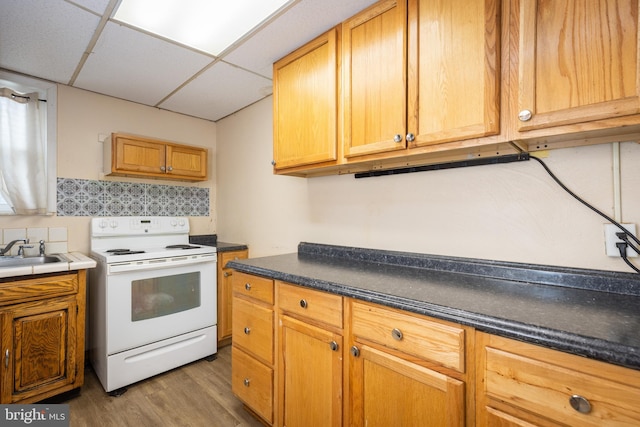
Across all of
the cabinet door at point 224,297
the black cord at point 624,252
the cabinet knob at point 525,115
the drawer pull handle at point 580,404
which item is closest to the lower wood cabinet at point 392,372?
the drawer pull handle at point 580,404

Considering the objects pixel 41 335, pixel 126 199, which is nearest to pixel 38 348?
pixel 41 335

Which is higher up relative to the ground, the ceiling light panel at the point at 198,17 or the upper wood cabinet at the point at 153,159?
the ceiling light panel at the point at 198,17

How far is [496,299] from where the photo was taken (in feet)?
3.39

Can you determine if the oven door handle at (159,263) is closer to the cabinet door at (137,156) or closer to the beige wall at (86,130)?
the beige wall at (86,130)

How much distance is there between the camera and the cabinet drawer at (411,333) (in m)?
0.93

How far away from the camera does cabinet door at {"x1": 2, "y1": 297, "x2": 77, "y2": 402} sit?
5.57ft

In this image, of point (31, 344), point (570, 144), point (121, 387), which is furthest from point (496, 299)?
point (31, 344)

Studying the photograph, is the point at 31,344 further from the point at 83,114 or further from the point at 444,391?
the point at 444,391

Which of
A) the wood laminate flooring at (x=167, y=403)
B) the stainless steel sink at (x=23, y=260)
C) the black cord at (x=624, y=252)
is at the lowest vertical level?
the wood laminate flooring at (x=167, y=403)

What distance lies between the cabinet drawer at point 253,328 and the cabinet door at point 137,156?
4.91 feet

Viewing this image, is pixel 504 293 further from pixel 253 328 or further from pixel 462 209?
pixel 253 328

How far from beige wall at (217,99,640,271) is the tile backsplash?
0.82m

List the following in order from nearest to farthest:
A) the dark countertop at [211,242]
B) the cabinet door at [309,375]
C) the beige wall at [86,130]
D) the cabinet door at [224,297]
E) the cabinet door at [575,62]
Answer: the cabinet door at [575,62]
the cabinet door at [309,375]
the beige wall at [86,130]
the cabinet door at [224,297]
the dark countertop at [211,242]

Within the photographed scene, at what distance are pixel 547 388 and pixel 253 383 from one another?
54.3 inches
